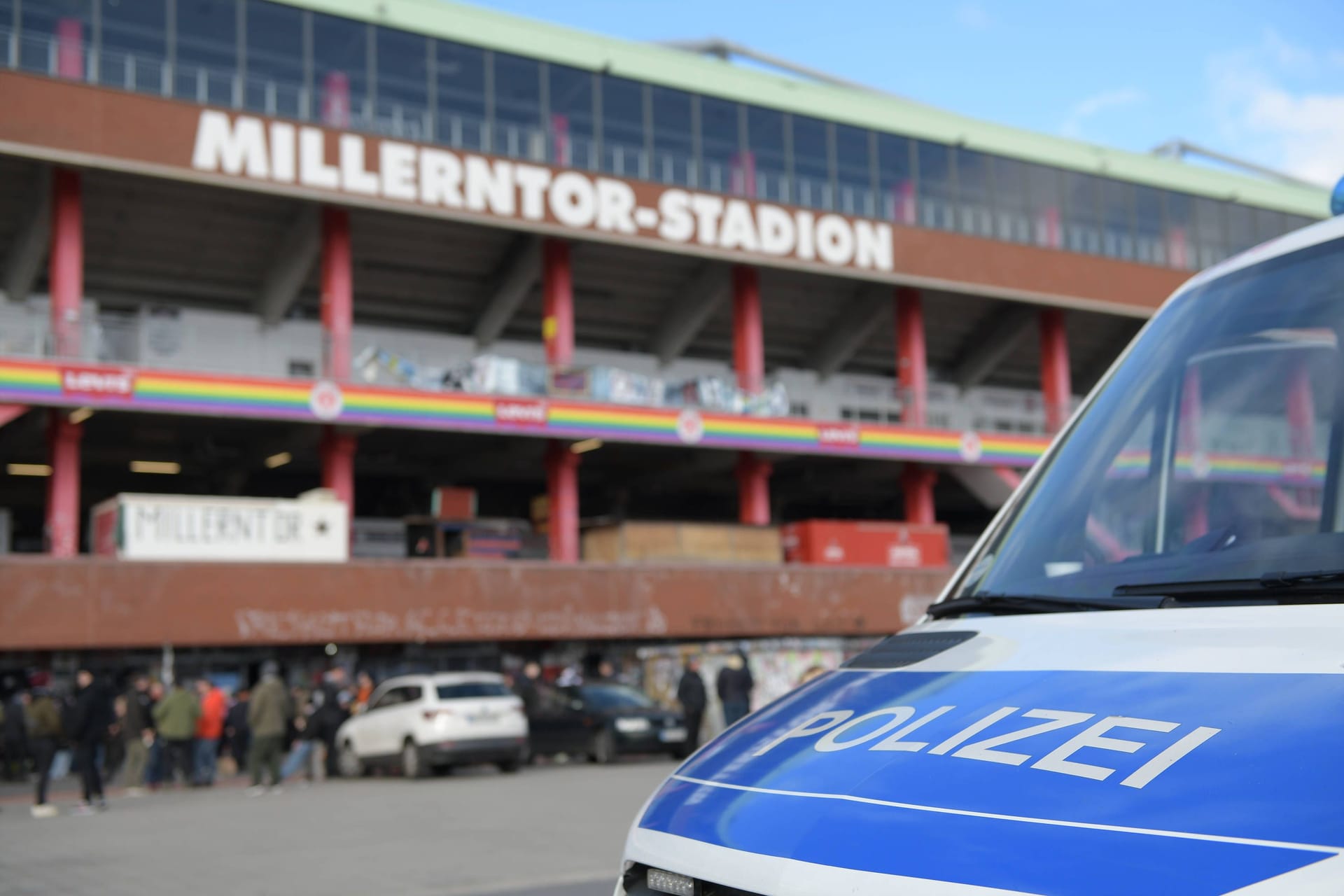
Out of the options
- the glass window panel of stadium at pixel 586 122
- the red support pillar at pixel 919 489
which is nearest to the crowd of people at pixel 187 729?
the glass window panel of stadium at pixel 586 122

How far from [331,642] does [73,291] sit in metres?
10.5

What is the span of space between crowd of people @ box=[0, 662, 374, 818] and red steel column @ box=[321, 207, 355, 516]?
836 centimetres

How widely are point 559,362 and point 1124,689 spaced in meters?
36.4

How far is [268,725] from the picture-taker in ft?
67.5

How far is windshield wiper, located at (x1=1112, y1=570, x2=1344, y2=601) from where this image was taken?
2.47 meters

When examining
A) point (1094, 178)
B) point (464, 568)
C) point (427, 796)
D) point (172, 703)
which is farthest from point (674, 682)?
point (1094, 178)

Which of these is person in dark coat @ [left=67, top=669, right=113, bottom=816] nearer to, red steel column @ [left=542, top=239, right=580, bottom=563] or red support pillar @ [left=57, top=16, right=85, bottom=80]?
red support pillar @ [left=57, top=16, right=85, bottom=80]

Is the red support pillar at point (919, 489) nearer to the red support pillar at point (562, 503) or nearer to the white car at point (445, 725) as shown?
the red support pillar at point (562, 503)

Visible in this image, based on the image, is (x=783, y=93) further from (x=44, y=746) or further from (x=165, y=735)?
(x=44, y=746)

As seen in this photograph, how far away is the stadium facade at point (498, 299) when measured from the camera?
31500 millimetres

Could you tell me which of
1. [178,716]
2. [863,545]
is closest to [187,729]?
[178,716]

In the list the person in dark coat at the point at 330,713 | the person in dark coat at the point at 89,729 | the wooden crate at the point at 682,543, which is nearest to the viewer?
the person in dark coat at the point at 89,729

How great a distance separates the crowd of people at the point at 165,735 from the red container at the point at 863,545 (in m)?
15.6

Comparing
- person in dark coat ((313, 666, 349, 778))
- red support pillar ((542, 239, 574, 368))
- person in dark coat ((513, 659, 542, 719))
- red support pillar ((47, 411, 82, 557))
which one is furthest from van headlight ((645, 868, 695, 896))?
red support pillar ((542, 239, 574, 368))
